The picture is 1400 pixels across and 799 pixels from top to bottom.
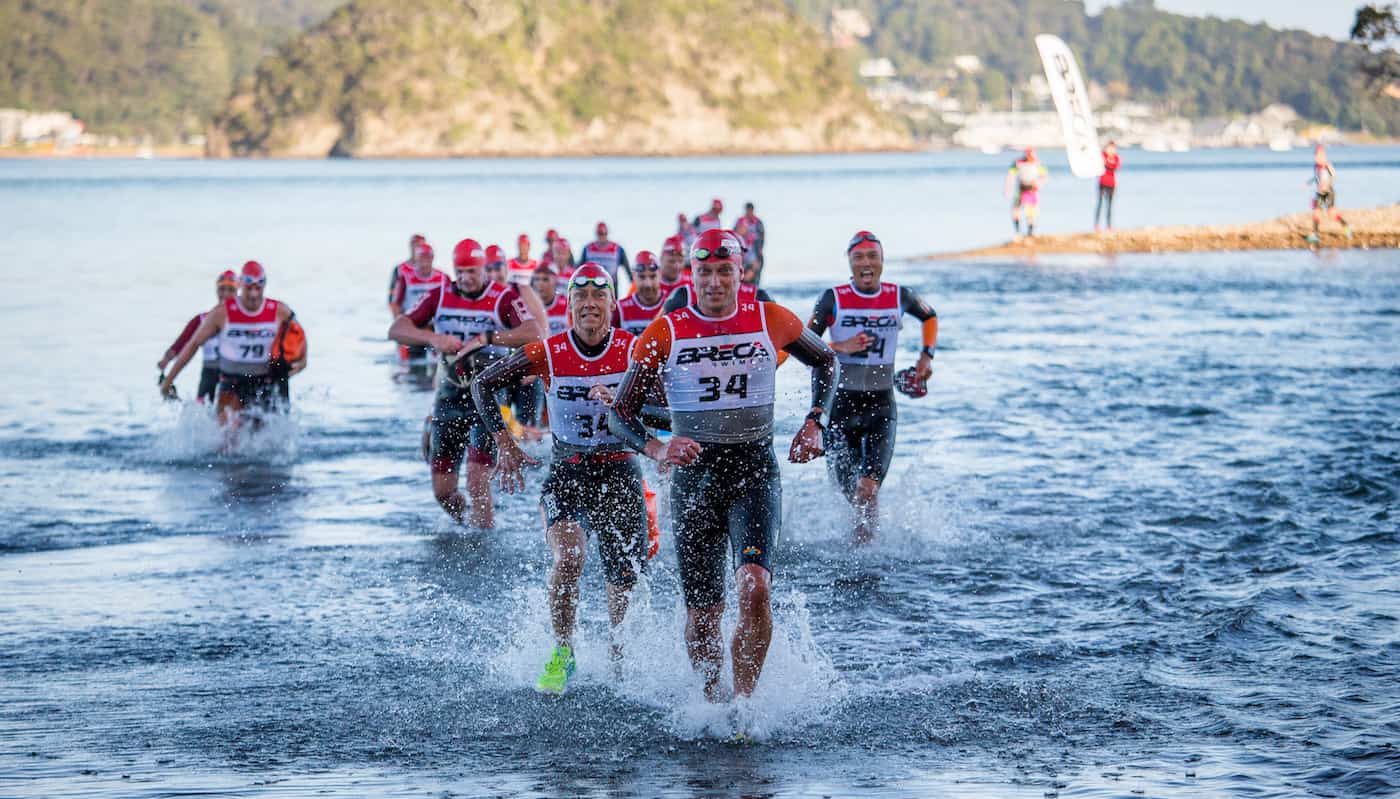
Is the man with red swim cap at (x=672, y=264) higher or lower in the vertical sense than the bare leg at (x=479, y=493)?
higher

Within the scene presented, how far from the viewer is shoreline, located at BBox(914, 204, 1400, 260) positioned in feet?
135

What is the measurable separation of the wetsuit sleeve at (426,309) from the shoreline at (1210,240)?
31.2 meters

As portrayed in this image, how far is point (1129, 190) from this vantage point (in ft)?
300

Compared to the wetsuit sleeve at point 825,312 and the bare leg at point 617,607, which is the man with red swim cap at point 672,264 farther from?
the bare leg at point 617,607

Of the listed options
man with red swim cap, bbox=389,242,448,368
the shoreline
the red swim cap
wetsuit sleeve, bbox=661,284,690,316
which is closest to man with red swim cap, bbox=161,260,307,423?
man with red swim cap, bbox=389,242,448,368

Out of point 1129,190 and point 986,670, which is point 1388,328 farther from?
point 1129,190

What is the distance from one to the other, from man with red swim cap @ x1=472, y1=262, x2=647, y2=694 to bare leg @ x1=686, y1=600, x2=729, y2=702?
29.2 inches

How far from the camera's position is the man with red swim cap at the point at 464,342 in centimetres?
1034

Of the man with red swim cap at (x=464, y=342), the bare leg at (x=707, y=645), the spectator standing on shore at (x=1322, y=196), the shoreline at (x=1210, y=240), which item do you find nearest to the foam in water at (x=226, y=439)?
the man with red swim cap at (x=464, y=342)

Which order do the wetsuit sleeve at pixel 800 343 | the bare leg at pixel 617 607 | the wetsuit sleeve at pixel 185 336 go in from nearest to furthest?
the wetsuit sleeve at pixel 800 343 < the bare leg at pixel 617 607 < the wetsuit sleeve at pixel 185 336

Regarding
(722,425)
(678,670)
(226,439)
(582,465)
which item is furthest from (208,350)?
(722,425)

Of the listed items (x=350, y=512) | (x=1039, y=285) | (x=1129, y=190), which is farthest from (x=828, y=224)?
(x=350, y=512)

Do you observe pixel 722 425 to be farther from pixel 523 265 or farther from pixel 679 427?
pixel 523 265

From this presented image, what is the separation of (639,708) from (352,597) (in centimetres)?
303
